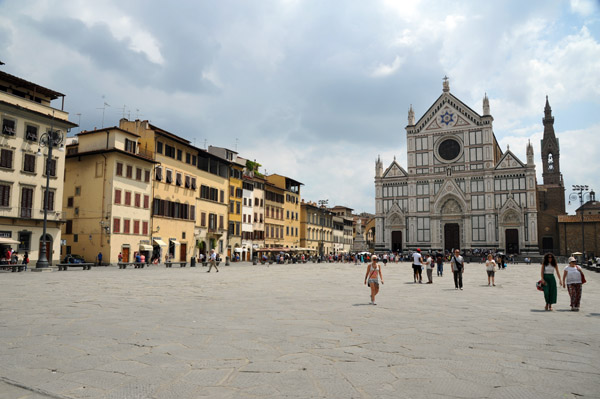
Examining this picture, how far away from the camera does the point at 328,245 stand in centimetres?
8306

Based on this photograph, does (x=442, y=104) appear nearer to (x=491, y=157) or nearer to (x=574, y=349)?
(x=491, y=157)

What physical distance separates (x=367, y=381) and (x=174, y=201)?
40.9m

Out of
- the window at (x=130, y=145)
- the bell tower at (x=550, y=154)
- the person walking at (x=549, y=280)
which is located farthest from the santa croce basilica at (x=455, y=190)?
the person walking at (x=549, y=280)

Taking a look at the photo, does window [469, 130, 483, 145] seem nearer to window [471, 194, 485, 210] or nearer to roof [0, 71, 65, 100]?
window [471, 194, 485, 210]

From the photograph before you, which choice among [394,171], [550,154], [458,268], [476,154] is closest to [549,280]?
[458,268]

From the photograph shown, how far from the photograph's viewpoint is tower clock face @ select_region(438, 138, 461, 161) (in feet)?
236

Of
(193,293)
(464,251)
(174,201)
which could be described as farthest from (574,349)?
(464,251)

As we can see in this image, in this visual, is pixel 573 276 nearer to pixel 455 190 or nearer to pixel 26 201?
pixel 26 201

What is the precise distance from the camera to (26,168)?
103 feet

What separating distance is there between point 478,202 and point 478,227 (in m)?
3.69

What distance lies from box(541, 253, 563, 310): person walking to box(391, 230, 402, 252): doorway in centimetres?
6200

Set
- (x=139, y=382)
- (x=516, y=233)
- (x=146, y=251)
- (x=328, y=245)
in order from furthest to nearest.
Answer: (x=328, y=245)
(x=516, y=233)
(x=146, y=251)
(x=139, y=382)

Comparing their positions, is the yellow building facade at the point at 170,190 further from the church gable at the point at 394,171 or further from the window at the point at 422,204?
the window at the point at 422,204

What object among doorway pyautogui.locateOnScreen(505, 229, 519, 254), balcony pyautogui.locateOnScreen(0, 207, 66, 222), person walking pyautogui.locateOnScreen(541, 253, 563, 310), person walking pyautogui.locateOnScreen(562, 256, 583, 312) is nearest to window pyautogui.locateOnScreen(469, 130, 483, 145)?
doorway pyautogui.locateOnScreen(505, 229, 519, 254)
